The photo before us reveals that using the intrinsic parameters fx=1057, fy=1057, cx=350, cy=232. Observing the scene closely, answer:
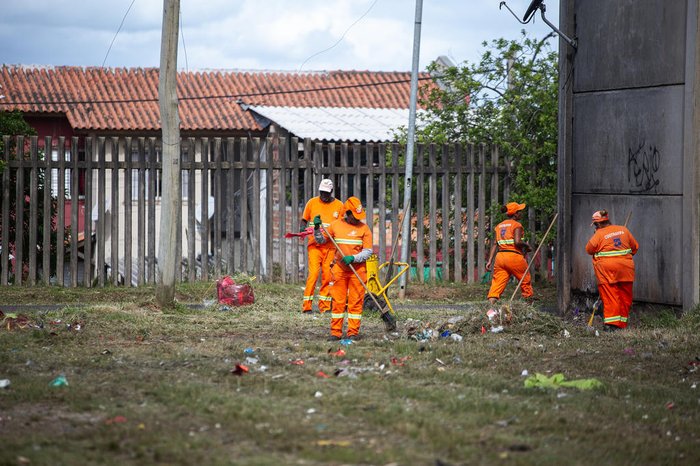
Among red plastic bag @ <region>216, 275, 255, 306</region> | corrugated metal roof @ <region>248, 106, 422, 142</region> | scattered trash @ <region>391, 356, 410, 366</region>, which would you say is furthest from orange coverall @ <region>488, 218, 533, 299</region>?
corrugated metal roof @ <region>248, 106, 422, 142</region>

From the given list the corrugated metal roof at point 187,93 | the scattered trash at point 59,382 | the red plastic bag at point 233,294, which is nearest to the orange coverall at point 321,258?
Answer: the red plastic bag at point 233,294

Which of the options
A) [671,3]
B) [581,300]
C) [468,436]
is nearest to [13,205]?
[581,300]

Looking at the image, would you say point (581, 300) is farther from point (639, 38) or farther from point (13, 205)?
point (13, 205)

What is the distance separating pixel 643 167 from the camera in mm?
13164

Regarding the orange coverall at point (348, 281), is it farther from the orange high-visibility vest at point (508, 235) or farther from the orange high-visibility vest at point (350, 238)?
the orange high-visibility vest at point (508, 235)

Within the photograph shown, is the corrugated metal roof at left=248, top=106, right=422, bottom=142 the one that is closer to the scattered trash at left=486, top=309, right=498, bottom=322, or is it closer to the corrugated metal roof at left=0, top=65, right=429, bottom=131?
the corrugated metal roof at left=0, top=65, right=429, bottom=131

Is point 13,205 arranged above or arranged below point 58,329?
above

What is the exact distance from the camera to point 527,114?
1892 centimetres

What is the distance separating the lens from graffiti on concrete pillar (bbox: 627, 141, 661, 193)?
42.7 feet

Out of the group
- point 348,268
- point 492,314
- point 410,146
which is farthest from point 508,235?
point 348,268

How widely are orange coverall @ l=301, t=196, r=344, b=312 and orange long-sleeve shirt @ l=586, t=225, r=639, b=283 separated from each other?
3.55 meters

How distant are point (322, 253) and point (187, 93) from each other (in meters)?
19.6

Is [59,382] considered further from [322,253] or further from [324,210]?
[324,210]

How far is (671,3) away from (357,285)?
5.15 m
